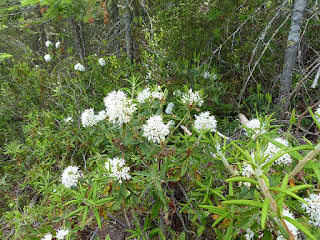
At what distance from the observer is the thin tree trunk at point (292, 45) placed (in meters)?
2.76

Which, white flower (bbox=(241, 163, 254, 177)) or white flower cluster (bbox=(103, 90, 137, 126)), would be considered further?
white flower cluster (bbox=(103, 90, 137, 126))

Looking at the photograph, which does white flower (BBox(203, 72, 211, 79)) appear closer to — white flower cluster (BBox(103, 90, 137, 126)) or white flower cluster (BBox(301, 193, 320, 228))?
white flower cluster (BBox(103, 90, 137, 126))

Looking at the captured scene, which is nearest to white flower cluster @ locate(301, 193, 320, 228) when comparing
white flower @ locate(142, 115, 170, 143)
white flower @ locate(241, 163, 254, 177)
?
white flower @ locate(241, 163, 254, 177)

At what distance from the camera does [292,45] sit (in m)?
2.95

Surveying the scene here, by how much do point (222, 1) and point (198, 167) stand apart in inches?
131

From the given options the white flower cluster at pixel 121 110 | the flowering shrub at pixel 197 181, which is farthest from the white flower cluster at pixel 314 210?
the white flower cluster at pixel 121 110

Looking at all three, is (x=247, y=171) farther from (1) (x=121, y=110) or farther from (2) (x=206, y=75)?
(2) (x=206, y=75)

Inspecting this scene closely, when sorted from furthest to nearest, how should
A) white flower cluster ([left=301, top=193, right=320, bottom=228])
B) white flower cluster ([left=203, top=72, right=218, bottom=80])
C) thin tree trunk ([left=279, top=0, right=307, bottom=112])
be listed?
white flower cluster ([left=203, top=72, right=218, bottom=80]) → thin tree trunk ([left=279, top=0, right=307, bottom=112]) → white flower cluster ([left=301, top=193, right=320, bottom=228])

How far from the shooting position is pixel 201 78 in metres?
3.54

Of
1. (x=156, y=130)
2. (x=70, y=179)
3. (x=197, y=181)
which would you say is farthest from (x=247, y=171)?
(x=70, y=179)

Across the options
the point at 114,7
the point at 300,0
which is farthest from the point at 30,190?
the point at 114,7

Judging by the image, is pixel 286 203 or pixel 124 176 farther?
pixel 124 176

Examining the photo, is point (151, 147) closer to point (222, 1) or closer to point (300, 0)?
point (300, 0)

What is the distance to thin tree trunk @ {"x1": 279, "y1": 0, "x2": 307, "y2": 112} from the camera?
2.76 metres
